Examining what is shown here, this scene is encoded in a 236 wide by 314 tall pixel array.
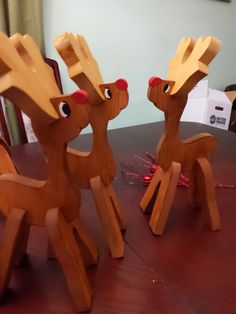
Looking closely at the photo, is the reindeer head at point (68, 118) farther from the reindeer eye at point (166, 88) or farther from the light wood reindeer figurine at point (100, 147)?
the reindeer eye at point (166, 88)

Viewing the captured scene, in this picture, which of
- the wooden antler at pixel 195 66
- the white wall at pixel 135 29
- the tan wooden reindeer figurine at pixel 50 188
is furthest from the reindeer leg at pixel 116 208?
the white wall at pixel 135 29

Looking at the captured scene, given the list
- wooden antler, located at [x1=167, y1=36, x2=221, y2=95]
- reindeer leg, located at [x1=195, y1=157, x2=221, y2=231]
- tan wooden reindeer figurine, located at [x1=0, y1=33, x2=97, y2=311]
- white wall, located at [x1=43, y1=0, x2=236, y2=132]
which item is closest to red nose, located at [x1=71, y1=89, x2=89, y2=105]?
tan wooden reindeer figurine, located at [x1=0, y1=33, x2=97, y2=311]

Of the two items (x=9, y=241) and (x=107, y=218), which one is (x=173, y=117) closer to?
(x=107, y=218)

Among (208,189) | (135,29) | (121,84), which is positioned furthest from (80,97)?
(135,29)

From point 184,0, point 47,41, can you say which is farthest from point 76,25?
point 184,0

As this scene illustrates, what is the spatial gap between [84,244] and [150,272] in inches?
4.8

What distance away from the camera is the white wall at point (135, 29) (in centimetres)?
170

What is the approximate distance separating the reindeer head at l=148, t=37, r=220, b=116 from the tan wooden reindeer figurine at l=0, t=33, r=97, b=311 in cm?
19

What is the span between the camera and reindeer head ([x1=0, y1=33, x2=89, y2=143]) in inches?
14.3

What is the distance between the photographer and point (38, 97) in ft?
1.27

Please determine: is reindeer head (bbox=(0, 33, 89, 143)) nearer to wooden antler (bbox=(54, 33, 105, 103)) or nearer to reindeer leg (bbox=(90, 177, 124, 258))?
wooden antler (bbox=(54, 33, 105, 103))

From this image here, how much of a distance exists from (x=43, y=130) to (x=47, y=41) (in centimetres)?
141

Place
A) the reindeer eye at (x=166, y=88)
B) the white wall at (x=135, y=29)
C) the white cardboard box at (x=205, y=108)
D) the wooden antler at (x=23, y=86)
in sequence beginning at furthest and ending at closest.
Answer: the white cardboard box at (x=205, y=108), the white wall at (x=135, y=29), the reindeer eye at (x=166, y=88), the wooden antler at (x=23, y=86)

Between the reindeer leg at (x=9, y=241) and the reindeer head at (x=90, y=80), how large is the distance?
0.21 metres
